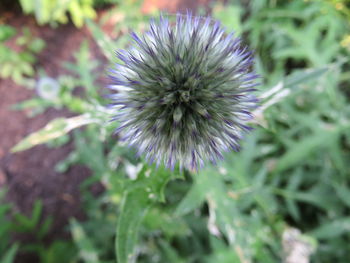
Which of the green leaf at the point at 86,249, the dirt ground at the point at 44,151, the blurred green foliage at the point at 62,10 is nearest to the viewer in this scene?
the green leaf at the point at 86,249

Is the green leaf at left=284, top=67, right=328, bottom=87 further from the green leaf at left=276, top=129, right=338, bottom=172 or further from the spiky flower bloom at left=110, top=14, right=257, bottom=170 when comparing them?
the green leaf at left=276, top=129, right=338, bottom=172

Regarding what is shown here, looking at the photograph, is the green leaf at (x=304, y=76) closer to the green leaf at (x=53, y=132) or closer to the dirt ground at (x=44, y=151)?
the green leaf at (x=53, y=132)

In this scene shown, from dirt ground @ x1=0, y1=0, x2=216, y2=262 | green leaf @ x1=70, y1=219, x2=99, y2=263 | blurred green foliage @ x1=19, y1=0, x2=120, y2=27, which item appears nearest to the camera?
green leaf @ x1=70, y1=219, x2=99, y2=263

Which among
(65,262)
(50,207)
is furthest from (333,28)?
(50,207)

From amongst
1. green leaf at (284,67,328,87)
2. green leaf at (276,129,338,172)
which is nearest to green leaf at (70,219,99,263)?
green leaf at (276,129,338,172)

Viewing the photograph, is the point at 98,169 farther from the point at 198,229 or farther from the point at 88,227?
the point at 198,229

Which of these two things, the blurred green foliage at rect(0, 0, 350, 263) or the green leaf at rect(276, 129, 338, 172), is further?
the green leaf at rect(276, 129, 338, 172)

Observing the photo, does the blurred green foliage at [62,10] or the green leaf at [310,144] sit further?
the blurred green foliage at [62,10]

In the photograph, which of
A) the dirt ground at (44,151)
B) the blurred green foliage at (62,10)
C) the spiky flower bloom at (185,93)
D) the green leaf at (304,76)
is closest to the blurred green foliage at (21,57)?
the dirt ground at (44,151)
